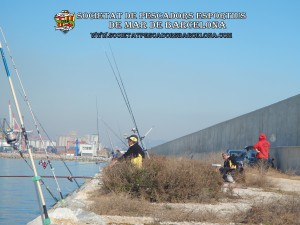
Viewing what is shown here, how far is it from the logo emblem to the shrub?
5.87 metres

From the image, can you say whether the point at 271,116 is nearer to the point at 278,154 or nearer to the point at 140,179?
the point at 278,154

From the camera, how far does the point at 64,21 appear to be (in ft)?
54.3

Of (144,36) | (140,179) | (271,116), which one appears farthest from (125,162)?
(271,116)

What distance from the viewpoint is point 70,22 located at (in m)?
16.9

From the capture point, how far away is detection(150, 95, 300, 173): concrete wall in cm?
2311

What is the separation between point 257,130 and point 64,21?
47.7 feet

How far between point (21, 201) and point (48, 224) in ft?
47.4

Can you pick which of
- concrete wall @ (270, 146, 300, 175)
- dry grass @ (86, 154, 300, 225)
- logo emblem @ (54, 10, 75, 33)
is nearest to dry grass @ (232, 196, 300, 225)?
dry grass @ (86, 154, 300, 225)

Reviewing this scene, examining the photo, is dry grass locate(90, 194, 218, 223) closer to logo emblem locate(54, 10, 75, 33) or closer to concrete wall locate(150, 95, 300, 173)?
logo emblem locate(54, 10, 75, 33)

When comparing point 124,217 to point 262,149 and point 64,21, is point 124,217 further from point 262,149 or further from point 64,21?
point 262,149

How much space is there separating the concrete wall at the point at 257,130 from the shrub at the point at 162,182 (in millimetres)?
9011

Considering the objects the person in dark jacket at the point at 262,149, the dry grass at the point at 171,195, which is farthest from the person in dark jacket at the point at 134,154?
the person in dark jacket at the point at 262,149

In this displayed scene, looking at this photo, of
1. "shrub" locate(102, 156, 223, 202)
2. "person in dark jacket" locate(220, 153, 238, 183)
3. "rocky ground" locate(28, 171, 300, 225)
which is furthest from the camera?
"person in dark jacket" locate(220, 153, 238, 183)

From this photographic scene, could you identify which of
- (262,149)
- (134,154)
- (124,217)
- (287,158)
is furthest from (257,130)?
(124,217)
